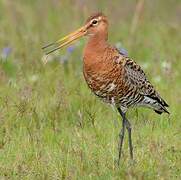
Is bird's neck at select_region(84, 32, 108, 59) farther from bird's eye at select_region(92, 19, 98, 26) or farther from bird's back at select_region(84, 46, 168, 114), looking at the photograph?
bird's eye at select_region(92, 19, 98, 26)

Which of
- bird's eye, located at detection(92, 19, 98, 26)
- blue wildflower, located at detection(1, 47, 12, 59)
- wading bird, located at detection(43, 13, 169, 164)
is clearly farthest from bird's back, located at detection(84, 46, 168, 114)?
blue wildflower, located at detection(1, 47, 12, 59)

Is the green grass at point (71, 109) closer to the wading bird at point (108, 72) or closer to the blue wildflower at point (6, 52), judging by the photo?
the blue wildflower at point (6, 52)

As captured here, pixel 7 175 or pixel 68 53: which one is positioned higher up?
pixel 68 53

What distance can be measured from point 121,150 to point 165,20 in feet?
19.0

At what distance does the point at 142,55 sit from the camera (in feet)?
37.4

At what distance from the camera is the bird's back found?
734 centimetres

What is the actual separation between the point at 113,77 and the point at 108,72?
0.23 feet

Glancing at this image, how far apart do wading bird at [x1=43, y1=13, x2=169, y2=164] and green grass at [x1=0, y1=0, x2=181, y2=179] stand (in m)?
0.30

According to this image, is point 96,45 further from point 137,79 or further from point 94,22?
point 137,79

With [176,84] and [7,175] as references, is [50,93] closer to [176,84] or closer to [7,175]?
[176,84]

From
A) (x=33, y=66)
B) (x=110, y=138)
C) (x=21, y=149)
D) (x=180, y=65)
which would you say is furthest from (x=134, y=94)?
→ (x=180, y=65)

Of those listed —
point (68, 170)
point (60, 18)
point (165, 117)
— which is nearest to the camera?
point (68, 170)

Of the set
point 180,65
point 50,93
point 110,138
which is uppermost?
point 180,65

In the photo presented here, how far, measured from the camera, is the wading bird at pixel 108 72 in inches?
289
